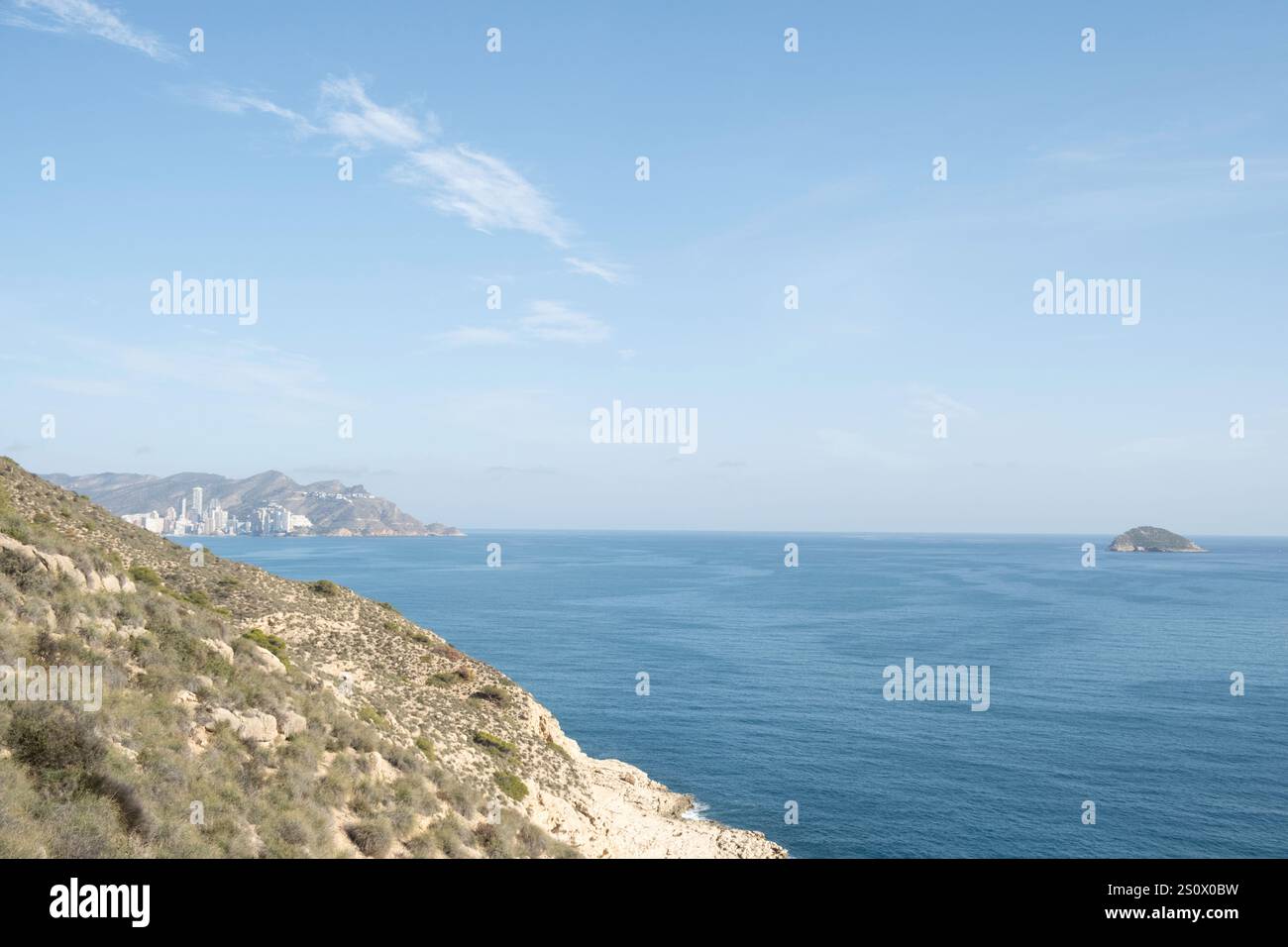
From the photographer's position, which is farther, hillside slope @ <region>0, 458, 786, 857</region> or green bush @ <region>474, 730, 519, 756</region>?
green bush @ <region>474, 730, 519, 756</region>

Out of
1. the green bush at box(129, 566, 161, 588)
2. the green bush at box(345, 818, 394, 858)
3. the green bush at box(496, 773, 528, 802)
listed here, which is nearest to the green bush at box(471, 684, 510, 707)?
the green bush at box(496, 773, 528, 802)

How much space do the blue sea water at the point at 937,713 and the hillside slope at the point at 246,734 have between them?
12075 millimetres

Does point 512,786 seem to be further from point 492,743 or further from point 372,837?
point 372,837

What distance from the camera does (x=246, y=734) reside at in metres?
20.7

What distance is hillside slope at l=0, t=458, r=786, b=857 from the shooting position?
14.7 m

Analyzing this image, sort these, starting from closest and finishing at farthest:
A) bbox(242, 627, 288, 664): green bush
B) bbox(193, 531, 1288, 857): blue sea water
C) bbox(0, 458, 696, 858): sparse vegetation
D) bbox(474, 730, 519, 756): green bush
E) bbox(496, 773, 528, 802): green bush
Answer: bbox(0, 458, 696, 858): sparse vegetation, bbox(242, 627, 288, 664): green bush, bbox(496, 773, 528, 802): green bush, bbox(474, 730, 519, 756): green bush, bbox(193, 531, 1288, 857): blue sea water

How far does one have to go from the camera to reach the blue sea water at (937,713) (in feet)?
150

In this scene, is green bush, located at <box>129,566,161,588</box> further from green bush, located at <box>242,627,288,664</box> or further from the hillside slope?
green bush, located at <box>242,627,288,664</box>

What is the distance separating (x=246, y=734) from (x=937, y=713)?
62785 millimetres

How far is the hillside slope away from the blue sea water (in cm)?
1207

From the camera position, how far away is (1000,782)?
171 feet

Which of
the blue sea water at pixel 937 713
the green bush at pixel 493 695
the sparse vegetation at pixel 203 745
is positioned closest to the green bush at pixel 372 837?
the sparse vegetation at pixel 203 745

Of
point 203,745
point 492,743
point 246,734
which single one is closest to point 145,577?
point 246,734
